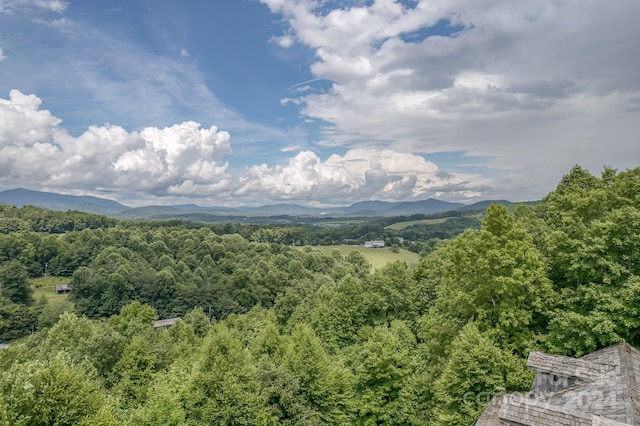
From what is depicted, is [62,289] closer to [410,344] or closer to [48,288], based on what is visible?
[48,288]

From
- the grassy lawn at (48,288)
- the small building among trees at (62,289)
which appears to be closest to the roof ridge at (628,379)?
the grassy lawn at (48,288)

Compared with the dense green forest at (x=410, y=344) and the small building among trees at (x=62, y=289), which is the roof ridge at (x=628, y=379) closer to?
the dense green forest at (x=410, y=344)

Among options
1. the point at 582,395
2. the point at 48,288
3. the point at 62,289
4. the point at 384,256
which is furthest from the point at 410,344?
the point at 48,288

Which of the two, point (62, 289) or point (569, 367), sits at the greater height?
point (569, 367)

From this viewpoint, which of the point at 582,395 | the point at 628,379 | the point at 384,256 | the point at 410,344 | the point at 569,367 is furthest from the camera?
the point at 384,256

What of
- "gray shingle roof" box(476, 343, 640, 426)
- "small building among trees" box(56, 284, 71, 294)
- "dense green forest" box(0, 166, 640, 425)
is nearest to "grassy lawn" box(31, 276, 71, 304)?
"small building among trees" box(56, 284, 71, 294)

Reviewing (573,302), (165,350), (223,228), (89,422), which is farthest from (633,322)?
(223,228)

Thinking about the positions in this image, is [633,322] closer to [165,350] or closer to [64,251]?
[165,350]

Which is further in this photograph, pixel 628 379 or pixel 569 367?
pixel 569 367

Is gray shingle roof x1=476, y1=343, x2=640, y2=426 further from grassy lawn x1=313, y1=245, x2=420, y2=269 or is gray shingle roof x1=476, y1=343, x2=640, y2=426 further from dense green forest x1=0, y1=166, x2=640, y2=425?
grassy lawn x1=313, y1=245, x2=420, y2=269

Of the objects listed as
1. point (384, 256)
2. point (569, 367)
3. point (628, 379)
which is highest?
point (628, 379)
